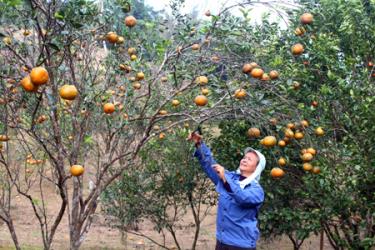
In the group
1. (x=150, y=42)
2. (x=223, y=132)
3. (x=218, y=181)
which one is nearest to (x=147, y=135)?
(x=218, y=181)

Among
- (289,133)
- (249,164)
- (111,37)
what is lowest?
(249,164)

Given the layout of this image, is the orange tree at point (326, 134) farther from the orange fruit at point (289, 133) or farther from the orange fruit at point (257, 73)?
the orange fruit at point (257, 73)

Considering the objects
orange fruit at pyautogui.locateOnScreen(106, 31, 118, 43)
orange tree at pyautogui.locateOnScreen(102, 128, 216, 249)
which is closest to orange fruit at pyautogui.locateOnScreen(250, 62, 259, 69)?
orange fruit at pyautogui.locateOnScreen(106, 31, 118, 43)

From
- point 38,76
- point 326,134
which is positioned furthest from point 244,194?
point 38,76

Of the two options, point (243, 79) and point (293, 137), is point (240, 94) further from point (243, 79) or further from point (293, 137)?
point (293, 137)

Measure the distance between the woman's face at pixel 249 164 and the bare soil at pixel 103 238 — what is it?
4.43m

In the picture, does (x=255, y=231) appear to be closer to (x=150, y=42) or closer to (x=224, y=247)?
(x=224, y=247)

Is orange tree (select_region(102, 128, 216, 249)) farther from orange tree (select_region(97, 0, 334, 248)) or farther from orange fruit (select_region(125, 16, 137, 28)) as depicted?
orange fruit (select_region(125, 16, 137, 28))

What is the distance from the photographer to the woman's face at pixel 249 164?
3.09 meters

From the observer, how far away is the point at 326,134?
154 inches

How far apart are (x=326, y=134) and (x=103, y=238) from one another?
18.9 ft

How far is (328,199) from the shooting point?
3.84 metres

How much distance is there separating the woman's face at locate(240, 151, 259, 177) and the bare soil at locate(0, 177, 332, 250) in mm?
4435

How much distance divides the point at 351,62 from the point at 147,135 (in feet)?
5.99
